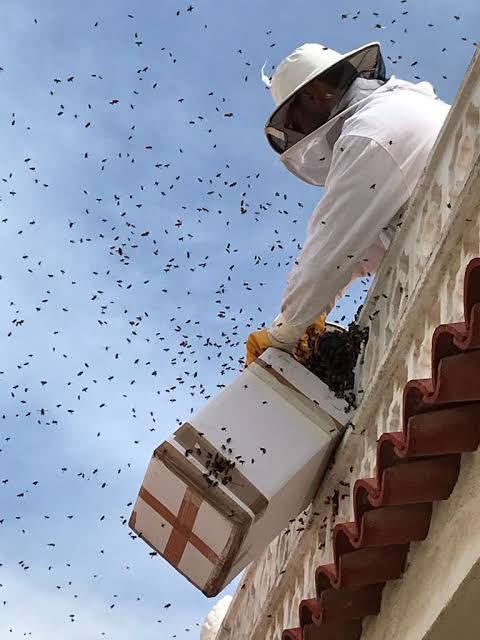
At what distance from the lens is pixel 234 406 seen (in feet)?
21.2

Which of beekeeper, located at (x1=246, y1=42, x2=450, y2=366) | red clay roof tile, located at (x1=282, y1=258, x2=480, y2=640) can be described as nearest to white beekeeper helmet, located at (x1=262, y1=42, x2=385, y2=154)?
beekeeper, located at (x1=246, y1=42, x2=450, y2=366)

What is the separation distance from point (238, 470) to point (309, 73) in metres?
3.02

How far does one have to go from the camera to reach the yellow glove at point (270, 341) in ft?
22.3

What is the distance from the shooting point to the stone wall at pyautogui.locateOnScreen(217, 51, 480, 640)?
4.84 metres

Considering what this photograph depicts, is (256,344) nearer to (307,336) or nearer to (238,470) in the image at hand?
(307,336)

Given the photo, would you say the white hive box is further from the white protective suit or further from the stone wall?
the white protective suit

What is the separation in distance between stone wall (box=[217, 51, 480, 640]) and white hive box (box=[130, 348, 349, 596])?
25cm

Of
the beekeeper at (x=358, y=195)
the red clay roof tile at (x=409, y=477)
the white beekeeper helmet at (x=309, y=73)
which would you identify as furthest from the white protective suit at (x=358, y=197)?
the red clay roof tile at (x=409, y=477)

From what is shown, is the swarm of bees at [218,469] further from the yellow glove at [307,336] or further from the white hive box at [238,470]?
the yellow glove at [307,336]

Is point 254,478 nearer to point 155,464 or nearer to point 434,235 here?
point 155,464

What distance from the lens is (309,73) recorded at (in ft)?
24.4

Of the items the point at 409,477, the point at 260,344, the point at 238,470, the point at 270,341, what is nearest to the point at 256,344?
the point at 260,344

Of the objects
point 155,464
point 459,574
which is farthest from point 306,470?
point 459,574

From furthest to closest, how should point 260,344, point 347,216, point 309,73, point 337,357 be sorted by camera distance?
point 309,73 → point 260,344 → point 337,357 → point 347,216
